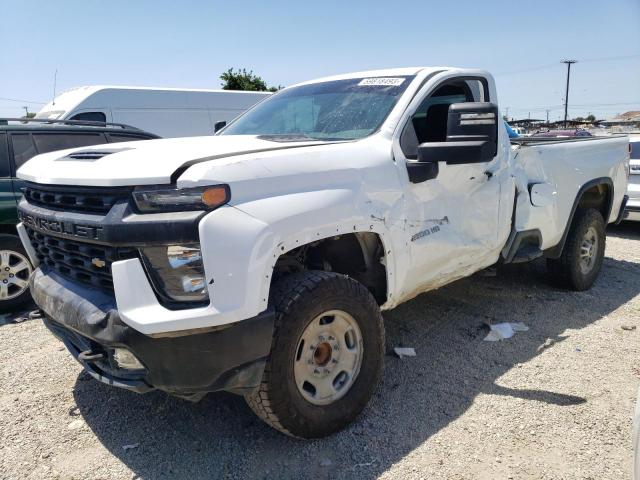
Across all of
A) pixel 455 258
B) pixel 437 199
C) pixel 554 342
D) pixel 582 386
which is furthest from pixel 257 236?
pixel 554 342

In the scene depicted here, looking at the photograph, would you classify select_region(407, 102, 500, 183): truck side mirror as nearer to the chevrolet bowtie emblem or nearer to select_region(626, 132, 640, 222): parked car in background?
the chevrolet bowtie emblem

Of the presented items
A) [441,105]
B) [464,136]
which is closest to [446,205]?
[464,136]

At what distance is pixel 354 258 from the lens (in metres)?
3.18

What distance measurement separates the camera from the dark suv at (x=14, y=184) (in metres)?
5.00

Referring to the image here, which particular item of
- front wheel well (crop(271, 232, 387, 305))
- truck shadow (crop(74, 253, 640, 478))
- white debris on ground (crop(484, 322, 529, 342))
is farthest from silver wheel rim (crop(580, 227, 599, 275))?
front wheel well (crop(271, 232, 387, 305))

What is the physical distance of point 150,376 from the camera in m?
2.35

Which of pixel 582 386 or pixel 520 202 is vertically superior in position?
pixel 520 202

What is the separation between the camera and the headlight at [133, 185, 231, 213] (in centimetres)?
227

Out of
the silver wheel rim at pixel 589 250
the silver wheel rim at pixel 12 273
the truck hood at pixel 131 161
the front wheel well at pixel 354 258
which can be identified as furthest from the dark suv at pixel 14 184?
the silver wheel rim at pixel 589 250

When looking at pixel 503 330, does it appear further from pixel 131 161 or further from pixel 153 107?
pixel 153 107

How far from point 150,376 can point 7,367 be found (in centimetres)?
215

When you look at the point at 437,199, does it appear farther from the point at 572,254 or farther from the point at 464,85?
the point at 572,254

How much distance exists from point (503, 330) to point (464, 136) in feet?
6.55

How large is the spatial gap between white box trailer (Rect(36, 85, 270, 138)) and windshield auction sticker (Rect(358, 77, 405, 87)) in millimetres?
7575
